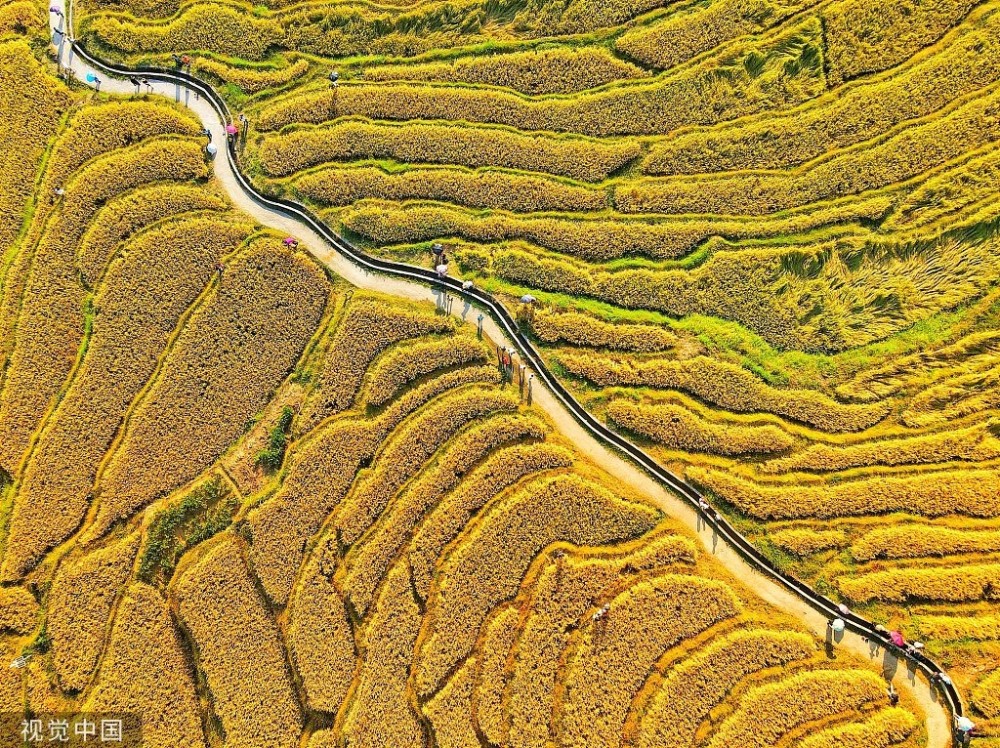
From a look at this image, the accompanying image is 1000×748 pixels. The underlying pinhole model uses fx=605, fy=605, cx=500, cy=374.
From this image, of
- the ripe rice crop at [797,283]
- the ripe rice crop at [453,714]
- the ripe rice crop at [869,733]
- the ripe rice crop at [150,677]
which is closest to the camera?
the ripe rice crop at [869,733]

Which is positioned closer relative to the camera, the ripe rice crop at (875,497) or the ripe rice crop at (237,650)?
the ripe rice crop at (237,650)

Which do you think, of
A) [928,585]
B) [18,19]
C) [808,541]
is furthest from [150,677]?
[928,585]

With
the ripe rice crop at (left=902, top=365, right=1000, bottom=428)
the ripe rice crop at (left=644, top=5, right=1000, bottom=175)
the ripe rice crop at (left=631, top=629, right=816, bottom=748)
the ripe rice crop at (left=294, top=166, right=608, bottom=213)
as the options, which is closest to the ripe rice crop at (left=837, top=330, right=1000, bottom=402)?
the ripe rice crop at (left=902, top=365, right=1000, bottom=428)

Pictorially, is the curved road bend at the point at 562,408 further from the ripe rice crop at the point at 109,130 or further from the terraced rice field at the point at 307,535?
the ripe rice crop at the point at 109,130

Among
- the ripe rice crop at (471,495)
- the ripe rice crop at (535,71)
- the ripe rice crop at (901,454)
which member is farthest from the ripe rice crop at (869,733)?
the ripe rice crop at (535,71)

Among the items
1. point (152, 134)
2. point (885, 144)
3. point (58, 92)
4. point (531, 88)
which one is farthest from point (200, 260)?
point (885, 144)

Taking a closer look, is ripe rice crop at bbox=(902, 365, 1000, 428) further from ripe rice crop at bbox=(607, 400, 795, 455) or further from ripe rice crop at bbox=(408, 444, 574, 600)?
ripe rice crop at bbox=(408, 444, 574, 600)

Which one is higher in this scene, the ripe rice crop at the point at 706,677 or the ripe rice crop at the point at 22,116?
the ripe rice crop at the point at 22,116
